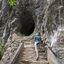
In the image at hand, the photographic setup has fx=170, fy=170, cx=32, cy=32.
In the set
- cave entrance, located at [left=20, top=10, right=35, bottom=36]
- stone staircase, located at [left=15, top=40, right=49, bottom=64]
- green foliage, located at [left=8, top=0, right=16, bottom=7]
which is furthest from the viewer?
cave entrance, located at [left=20, top=10, right=35, bottom=36]

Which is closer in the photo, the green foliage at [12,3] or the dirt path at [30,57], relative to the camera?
the dirt path at [30,57]

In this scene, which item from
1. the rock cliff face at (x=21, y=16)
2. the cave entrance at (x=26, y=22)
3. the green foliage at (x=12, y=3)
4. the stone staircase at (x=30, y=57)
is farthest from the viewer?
the cave entrance at (x=26, y=22)

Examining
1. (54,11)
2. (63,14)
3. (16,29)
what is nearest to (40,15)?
(16,29)

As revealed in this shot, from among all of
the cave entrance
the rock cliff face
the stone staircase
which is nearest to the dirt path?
the stone staircase

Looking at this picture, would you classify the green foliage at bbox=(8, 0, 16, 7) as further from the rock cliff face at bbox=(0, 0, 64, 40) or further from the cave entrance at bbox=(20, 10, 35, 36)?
the cave entrance at bbox=(20, 10, 35, 36)

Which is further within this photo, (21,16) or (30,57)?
(21,16)

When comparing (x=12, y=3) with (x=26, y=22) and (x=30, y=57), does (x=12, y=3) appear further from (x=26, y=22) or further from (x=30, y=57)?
(x=30, y=57)

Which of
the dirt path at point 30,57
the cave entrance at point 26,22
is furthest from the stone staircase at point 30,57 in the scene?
the cave entrance at point 26,22

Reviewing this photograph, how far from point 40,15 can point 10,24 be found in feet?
14.3

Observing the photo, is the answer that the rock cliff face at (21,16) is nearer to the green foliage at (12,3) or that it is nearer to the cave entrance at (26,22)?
the cave entrance at (26,22)

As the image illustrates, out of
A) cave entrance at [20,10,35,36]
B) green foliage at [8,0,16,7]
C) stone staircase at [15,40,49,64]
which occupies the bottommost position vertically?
stone staircase at [15,40,49,64]

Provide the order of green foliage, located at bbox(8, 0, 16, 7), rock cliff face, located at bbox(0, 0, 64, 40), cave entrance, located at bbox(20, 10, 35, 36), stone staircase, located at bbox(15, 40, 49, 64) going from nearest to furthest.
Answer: stone staircase, located at bbox(15, 40, 49, 64) → rock cliff face, located at bbox(0, 0, 64, 40) → green foliage, located at bbox(8, 0, 16, 7) → cave entrance, located at bbox(20, 10, 35, 36)

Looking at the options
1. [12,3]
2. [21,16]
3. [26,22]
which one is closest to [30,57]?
[21,16]

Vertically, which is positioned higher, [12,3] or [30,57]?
[12,3]
